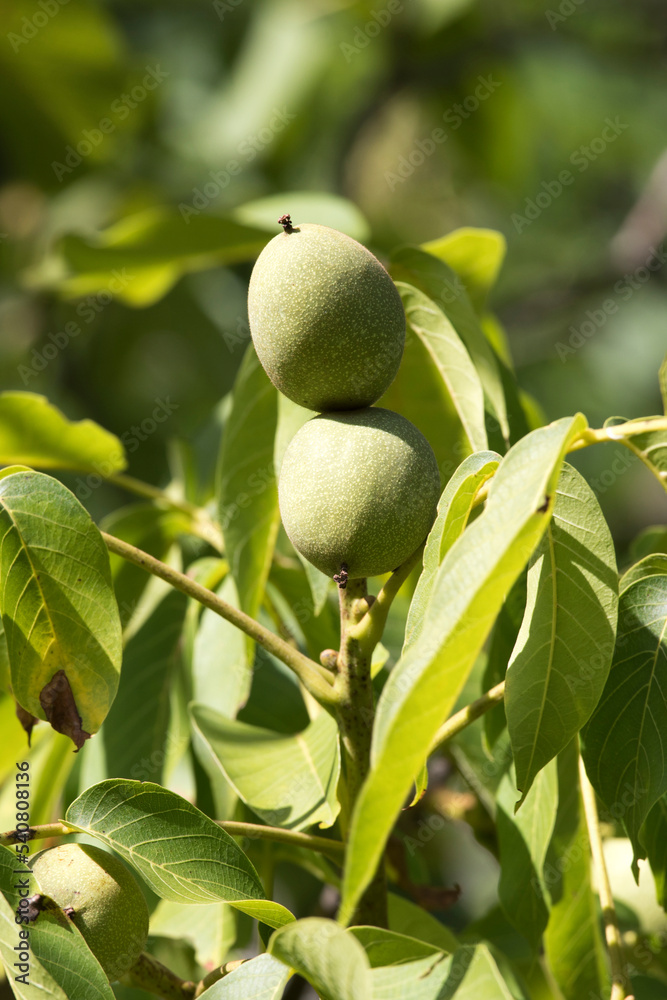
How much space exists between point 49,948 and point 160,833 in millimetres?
114

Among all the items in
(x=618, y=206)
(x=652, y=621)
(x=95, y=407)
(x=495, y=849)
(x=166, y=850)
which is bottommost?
(x=495, y=849)

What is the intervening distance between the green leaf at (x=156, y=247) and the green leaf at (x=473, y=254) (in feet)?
1.63

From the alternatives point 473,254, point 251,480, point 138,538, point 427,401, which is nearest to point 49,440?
point 138,538

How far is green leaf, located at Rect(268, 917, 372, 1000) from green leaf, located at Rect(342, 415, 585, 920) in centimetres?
5

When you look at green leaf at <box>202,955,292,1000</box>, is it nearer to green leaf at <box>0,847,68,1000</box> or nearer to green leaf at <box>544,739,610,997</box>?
green leaf at <box>0,847,68,1000</box>

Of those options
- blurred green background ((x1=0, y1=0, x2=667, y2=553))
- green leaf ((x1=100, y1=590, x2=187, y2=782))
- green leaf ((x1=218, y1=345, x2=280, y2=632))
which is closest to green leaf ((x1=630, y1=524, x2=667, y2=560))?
green leaf ((x1=218, y1=345, x2=280, y2=632))

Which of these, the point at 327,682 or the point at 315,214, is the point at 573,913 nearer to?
the point at 327,682

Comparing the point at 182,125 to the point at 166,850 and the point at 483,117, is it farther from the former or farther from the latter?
the point at 166,850

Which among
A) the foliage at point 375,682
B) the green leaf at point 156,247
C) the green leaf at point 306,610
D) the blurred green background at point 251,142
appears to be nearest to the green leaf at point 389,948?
the foliage at point 375,682

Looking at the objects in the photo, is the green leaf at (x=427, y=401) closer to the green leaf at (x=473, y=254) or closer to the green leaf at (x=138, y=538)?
the green leaf at (x=473, y=254)

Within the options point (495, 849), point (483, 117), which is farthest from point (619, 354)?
point (495, 849)

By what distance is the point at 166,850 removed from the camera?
0.77m

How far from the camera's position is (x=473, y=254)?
136cm

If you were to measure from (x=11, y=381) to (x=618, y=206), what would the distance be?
2876 millimetres
